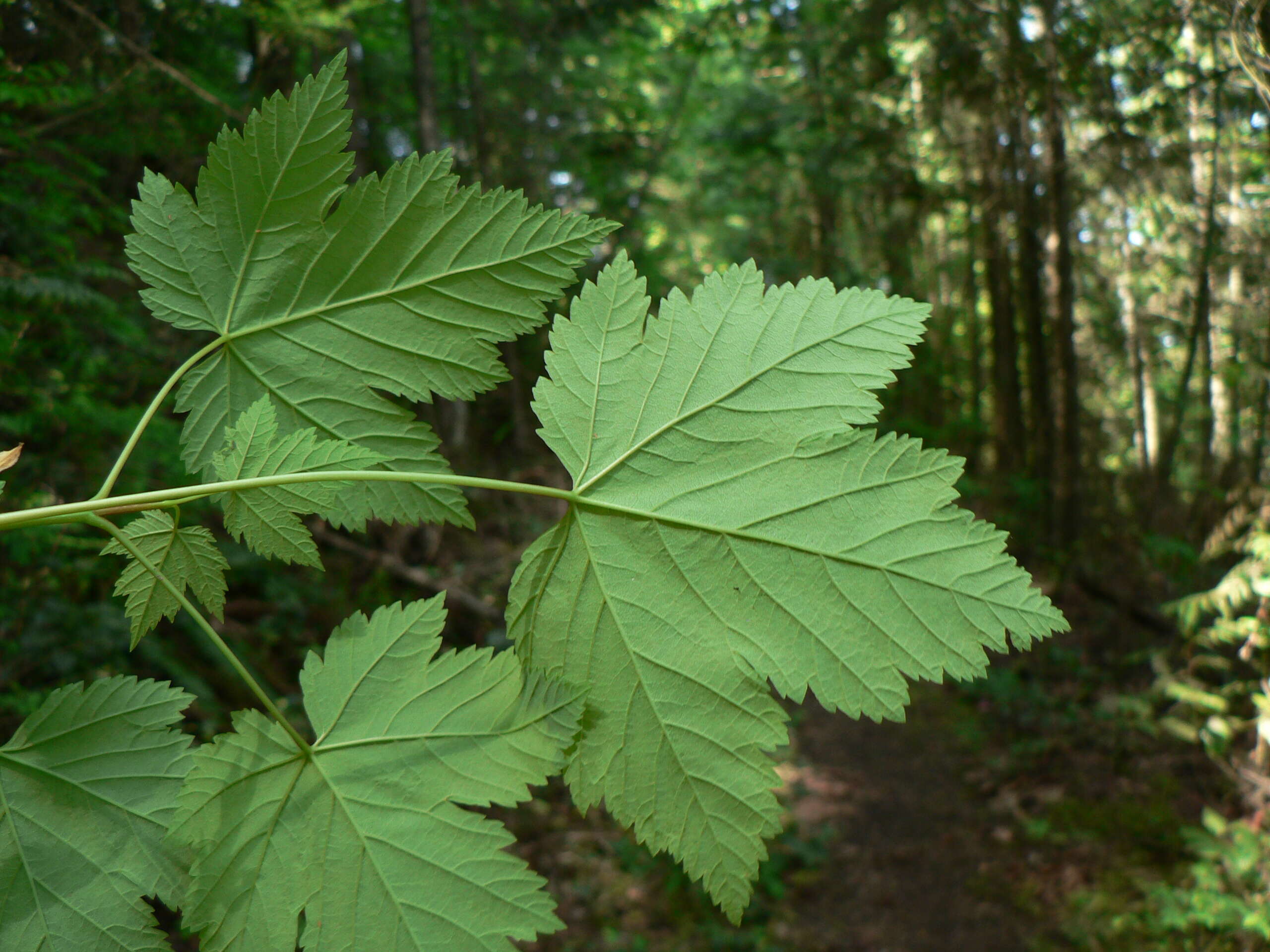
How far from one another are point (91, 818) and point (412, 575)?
5727mm

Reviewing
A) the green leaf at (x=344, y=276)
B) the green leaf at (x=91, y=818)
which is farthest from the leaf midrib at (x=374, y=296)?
the green leaf at (x=91, y=818)

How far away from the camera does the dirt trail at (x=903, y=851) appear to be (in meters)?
5.31

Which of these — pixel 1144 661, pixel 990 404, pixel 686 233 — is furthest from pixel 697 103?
pixel 1144 661

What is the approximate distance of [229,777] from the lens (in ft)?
1.97

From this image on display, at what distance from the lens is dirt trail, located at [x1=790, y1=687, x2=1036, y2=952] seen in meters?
5.31

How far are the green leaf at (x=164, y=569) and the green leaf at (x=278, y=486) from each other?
0.19 feet

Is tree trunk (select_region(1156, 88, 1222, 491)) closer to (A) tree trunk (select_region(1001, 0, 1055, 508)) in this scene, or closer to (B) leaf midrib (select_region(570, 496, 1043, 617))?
(A) tree trunk (select_region(1001, 0, 1055, 508))

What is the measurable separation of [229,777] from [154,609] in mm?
186

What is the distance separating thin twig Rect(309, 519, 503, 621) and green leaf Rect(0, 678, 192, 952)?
522cm

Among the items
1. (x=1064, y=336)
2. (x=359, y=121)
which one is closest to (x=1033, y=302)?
(x=1064, y=336)

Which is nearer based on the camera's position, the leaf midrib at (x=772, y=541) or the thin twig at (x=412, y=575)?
the leaf midrib at (x=772, y=541)

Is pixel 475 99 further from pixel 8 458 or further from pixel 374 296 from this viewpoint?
pixel 8 458

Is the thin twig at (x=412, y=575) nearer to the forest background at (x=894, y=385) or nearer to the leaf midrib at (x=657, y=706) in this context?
the forest background at (x=894, y=385)

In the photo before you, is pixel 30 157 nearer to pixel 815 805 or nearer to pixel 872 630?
pixel 872 630
